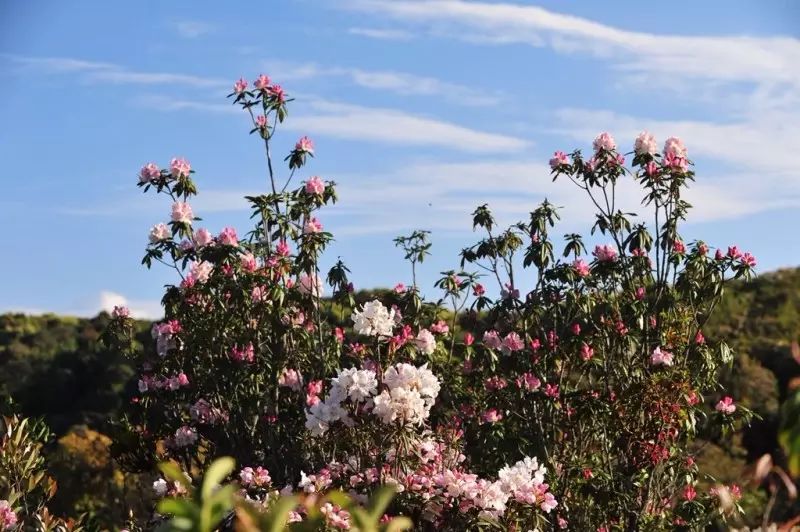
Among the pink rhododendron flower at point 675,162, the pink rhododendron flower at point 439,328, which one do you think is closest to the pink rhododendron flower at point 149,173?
the pink rhododendron flower at point 439,328

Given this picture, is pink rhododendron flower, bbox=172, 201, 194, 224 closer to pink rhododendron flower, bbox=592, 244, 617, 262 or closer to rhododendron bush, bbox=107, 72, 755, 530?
rhododendron bush, bbox=107, 72, 755, 530

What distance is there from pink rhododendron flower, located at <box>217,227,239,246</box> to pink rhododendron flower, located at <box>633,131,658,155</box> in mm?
2799

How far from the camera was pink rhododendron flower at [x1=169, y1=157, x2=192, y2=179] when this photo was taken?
7.40 meters

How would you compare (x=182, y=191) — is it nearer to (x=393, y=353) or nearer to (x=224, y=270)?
(x=224, y=270)

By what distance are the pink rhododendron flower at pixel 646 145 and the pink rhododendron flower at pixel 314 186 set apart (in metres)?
2.18

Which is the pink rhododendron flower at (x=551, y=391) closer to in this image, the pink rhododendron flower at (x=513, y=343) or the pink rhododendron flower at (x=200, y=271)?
the pink rhododendron flower at (x=513, y=343)

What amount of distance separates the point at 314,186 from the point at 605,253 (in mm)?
2033

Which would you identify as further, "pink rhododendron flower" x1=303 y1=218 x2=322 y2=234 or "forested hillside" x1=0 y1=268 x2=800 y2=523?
"forested hillside" x1=0 y1=268 x2=800 y2=523

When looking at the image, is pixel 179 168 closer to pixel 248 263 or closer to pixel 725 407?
pixel 248 263

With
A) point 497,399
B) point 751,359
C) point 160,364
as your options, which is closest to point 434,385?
point 497,399

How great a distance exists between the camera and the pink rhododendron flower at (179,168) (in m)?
7.40

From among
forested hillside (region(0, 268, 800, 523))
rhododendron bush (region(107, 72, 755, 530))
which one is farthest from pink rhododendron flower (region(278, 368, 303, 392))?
forested hillside (region(0, 268, 800, 523))

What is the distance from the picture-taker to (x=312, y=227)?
676 cm

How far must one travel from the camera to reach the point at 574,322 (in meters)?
7.12
